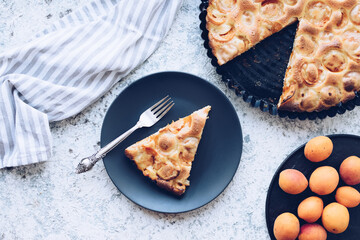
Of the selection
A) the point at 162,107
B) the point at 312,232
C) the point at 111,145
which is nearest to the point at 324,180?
the point at 312,232

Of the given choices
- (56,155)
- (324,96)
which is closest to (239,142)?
(324,96)

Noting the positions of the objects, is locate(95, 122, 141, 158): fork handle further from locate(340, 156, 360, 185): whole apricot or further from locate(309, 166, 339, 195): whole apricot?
locate(340, 156, 360, 185): whole apricot

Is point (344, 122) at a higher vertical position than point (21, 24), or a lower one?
lower

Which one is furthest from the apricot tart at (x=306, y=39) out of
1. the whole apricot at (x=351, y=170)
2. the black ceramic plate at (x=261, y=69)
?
the whole apricot at (x=351, y=170)

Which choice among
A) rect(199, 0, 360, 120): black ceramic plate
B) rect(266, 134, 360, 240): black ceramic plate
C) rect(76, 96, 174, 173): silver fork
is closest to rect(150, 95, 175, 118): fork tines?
rect(76, 96, 174, 173): silver fork

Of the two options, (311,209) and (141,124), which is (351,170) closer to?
(311,209)

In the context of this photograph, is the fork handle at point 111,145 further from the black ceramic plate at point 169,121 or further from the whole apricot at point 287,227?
the whole apricot at point 287,227

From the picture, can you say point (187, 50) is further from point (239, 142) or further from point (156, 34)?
point (239, 142)
